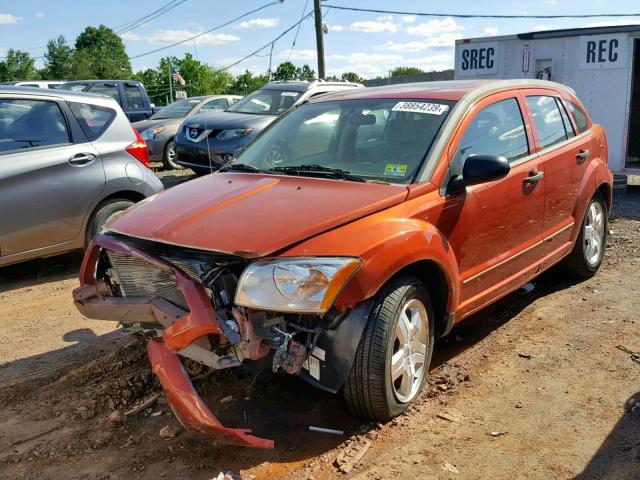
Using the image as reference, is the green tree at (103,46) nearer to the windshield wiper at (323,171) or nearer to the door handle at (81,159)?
the door handle at (81,159)

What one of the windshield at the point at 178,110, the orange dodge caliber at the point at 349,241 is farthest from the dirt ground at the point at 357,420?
the windshield at the point at 178,110

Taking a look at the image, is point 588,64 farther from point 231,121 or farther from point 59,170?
point 59,170

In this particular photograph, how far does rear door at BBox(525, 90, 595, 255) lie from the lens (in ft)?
15.3

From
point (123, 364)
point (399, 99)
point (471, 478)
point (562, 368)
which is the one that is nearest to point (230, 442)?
point (471, 478)

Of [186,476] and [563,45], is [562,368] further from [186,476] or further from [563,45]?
[563,45]

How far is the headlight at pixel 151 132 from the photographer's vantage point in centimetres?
1320

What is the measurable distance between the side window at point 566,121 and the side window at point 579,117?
0.15 meters

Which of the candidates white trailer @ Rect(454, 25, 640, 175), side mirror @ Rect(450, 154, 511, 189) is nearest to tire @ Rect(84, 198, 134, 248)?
side mirror @ Rect(450, 154, 511, 189)

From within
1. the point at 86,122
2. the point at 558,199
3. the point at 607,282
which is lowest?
the point at 607,282

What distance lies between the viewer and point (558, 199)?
4793mm

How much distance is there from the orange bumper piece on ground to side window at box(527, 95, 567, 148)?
3.11m

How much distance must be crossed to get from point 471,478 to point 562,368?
4.53 feet

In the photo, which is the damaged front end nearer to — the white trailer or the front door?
the front door

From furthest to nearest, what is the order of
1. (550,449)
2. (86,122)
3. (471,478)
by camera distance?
(86,122), (550,449), (471,478)
